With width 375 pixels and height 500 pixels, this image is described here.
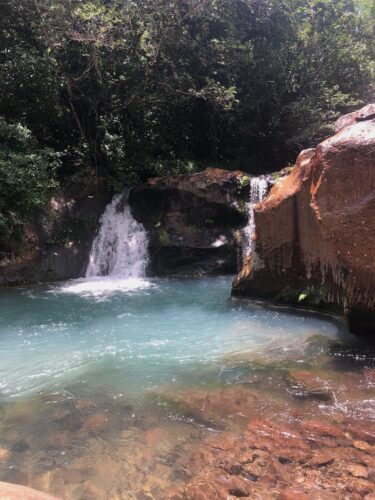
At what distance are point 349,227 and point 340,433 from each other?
285 cm

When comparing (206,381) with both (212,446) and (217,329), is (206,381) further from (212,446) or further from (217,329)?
(217,329)

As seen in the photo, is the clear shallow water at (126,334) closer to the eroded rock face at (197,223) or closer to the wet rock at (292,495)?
the wet rock at (292,495)

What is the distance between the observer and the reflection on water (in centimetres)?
359

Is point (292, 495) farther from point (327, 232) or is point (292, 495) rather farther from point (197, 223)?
point (197, 223)

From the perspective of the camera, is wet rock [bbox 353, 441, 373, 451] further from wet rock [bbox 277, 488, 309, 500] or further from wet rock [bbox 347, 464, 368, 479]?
wet rock [bbox 277, 488, 309, 500]

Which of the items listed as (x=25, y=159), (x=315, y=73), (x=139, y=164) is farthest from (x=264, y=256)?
(x=315, y=73)

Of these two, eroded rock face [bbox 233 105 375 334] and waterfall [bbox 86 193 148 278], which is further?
waterfall [bbox 86 193 148 278]

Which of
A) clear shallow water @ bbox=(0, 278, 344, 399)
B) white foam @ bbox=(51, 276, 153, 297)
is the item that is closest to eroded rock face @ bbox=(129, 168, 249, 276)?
white foam @ bbox=(51, 276, 153, 297)

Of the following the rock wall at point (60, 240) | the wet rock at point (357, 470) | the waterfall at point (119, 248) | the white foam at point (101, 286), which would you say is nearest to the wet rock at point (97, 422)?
the wet rock at point (357, 470)

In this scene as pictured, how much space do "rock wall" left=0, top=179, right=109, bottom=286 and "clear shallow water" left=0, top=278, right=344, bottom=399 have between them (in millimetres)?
1161

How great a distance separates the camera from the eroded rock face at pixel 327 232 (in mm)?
5738

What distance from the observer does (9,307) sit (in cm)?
956

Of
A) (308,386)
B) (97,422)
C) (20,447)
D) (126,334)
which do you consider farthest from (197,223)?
(20,447)

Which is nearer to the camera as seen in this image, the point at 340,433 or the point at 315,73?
the point at 340,433
